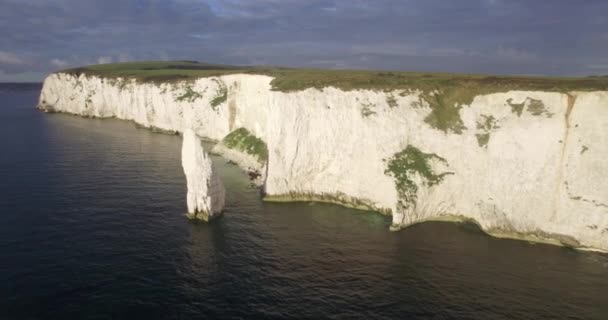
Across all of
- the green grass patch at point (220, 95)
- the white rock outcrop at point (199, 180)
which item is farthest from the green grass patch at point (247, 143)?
the white rock outcrop at point (199, 180)

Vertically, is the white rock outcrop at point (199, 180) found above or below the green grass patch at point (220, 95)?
below

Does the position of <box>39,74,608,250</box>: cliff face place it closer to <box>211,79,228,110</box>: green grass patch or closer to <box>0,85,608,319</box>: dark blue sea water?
<box>0,85,608,319</box>: dark blue sea water

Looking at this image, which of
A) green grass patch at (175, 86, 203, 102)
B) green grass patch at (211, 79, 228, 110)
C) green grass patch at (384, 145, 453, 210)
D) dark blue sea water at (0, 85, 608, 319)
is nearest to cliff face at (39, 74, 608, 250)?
green grass patch at (384, 145, 453, 210)

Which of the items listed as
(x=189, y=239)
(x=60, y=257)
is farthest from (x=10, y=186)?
(x=189, y=239)

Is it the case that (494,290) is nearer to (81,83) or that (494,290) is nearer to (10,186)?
(10,186)

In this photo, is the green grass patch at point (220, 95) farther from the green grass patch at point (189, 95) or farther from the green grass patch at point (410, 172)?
the green grass patch at point (410, 172)

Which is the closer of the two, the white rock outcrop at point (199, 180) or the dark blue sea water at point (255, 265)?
the dark blue sea water at point (255, 265)
